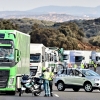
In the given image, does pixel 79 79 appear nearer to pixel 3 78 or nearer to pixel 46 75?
pixel 46 75

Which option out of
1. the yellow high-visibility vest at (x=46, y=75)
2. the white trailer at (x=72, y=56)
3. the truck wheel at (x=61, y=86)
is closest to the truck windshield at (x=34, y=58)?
the truck wheel at (x=61, y=86)

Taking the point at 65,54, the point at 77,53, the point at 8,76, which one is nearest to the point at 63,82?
the point at 8,76

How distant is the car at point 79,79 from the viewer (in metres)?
33.9

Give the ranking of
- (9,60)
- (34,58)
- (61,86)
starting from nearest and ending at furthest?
(9,60) → (61,86) → (34,58)

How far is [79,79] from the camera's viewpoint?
3409cm

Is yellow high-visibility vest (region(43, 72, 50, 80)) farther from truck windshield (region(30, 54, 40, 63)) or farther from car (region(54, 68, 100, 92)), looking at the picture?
truck windshield (region(30, 54, 40, 63))

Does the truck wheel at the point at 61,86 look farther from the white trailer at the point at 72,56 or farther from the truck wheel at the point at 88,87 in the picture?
the white trailer at the point at 72,56

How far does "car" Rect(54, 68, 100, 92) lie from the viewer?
111 feet

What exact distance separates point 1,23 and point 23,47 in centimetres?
7601

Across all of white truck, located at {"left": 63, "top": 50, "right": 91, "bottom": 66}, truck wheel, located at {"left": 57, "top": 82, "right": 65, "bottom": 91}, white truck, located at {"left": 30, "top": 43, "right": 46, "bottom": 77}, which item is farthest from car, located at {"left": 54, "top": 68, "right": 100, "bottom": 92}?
white truck, located at {"left": 63, "top": 50, "right": 91, "bottom": 66}

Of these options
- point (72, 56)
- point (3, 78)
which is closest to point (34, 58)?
point (3, 78)

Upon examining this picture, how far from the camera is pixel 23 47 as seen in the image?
101 ft

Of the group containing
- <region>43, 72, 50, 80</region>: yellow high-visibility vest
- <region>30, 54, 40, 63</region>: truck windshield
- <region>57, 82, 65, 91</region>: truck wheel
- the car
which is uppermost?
<region>30, 54, 40, 63</region>: truck windshield

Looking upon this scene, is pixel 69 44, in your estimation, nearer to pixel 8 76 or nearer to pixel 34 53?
pixel 34 53
